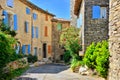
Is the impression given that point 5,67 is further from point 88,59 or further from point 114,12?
point 88,59

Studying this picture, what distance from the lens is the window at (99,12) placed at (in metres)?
21.2

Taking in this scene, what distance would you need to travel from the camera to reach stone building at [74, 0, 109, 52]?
68.9ft

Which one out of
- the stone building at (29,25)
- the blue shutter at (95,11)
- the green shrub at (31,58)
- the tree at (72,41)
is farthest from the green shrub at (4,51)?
the green shrub at (31,58)

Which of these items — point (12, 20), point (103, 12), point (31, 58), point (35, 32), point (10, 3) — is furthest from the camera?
point (35, 32)

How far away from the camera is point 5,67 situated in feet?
38.9

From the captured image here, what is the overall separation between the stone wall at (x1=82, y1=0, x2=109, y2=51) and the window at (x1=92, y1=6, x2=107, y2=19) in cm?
23

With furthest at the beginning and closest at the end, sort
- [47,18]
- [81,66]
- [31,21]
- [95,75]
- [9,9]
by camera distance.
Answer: [47,18]
[31,21]
[9,9]
[81,66]
[95,75]

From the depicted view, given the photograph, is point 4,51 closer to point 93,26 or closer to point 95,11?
point 93,26

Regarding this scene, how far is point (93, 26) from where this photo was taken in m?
21.1

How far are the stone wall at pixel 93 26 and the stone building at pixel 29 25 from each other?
17.5 ft

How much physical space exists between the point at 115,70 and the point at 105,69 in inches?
177

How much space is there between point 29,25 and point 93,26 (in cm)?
1325

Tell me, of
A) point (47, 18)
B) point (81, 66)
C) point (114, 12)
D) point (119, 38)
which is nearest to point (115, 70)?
point (119, 38)

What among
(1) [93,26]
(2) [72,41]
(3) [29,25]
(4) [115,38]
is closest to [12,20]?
(2) [72,41]
